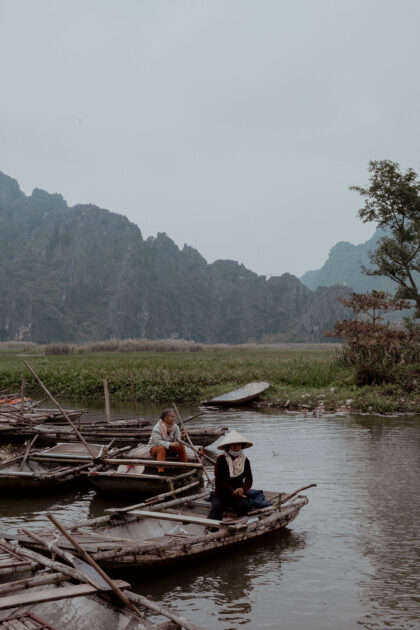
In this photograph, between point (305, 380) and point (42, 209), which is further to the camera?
point (42, 209)

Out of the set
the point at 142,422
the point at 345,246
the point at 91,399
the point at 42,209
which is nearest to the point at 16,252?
the point at 42,209

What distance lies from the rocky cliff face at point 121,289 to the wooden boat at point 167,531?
10965cm

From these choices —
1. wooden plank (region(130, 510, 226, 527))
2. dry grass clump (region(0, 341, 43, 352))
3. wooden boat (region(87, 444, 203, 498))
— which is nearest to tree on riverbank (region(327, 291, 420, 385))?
wooden boat (region(87, 444, 203, 498))

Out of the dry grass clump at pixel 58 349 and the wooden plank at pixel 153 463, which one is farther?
the dry grass clump at pixel 58 349

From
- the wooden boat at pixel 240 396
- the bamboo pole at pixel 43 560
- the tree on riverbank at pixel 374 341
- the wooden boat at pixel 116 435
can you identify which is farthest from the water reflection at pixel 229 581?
the tree on riverbank at pixel 374 341

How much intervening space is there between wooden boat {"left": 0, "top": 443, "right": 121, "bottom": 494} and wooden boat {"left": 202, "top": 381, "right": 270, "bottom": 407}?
342 inches

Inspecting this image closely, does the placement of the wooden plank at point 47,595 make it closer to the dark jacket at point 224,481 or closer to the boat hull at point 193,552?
the boat hull at point 193,552

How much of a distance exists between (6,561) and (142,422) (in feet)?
23.2

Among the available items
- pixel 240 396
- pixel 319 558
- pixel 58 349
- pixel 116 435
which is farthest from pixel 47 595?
pixel 58 349

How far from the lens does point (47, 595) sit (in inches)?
144

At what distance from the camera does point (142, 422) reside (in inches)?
447

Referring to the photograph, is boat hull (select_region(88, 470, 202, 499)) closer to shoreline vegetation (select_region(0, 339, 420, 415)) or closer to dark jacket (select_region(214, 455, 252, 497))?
dark jacket (select_region(214, 455, 252, 497))

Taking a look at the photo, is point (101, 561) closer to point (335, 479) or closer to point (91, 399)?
point (335, 479)

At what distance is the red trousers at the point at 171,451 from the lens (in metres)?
7.64
